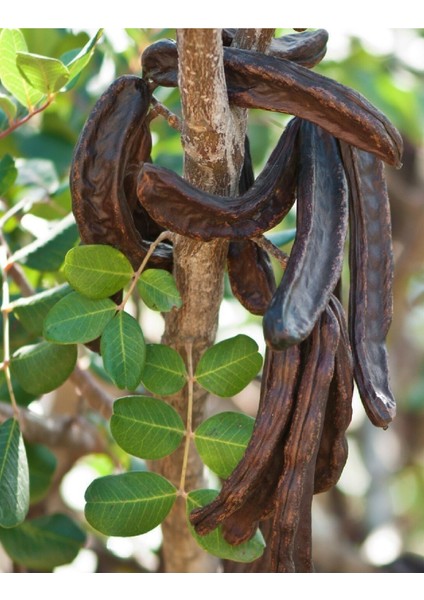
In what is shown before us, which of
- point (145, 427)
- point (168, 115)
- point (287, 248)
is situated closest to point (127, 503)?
point (145, 427)

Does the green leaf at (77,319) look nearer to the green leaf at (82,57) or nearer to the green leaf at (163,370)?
the green leaf at (163,370)

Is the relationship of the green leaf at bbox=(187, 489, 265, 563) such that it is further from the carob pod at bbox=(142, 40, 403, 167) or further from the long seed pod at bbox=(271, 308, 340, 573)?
the carob pod at bbox=(142, 40, 403, 167)

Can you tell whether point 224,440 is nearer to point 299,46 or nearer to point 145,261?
point 145,261

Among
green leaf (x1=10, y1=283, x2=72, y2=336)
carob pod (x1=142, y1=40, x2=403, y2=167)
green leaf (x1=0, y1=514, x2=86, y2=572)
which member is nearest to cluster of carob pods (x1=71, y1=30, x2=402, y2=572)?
carob pod (x1=142, y1=40, x2=403, y2=167)

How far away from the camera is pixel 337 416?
586 mm

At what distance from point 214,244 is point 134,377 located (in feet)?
0.37

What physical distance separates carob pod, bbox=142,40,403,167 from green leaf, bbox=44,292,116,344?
0.18 m

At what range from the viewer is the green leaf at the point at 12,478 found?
2.10 feet

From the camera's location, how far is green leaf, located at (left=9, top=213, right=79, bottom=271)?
793mm

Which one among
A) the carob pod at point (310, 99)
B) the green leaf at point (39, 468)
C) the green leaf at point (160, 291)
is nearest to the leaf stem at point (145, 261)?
the green leaf at point (160, 291)

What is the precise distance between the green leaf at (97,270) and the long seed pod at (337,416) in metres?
0.16

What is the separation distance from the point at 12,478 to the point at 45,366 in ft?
0.31
